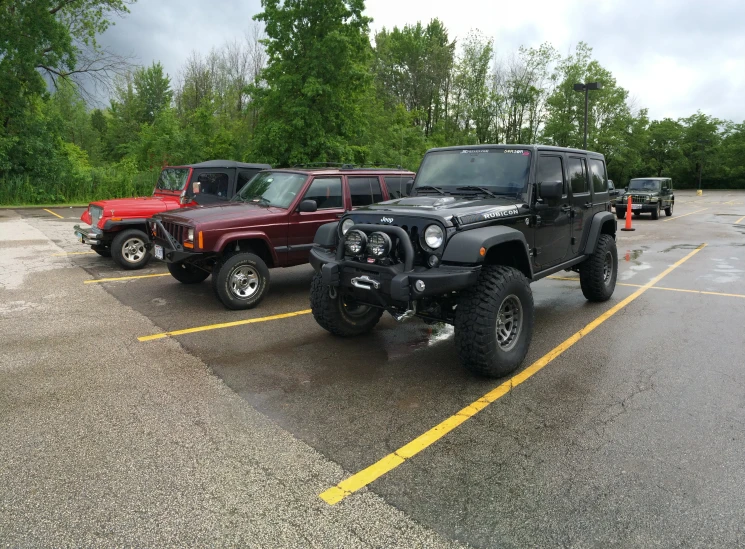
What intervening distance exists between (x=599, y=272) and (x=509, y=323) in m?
2.94

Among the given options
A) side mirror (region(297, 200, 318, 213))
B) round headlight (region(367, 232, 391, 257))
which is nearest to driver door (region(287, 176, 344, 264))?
side mirror (region(297, 200, 318, 213))

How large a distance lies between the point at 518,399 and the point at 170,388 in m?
2.91

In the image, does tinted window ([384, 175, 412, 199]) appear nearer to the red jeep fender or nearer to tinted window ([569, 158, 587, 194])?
the red jeep fender

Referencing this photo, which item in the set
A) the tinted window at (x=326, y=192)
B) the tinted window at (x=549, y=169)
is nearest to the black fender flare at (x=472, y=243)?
the tinted window at (x=549, y=169)

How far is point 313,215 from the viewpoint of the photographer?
7.87 m

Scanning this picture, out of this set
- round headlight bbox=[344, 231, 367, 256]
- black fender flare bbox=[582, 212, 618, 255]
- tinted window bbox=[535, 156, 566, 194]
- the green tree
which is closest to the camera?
round headlight bbox=[344, 231, 367, 256]

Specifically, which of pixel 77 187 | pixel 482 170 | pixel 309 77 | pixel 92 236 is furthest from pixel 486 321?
pixel 77 187

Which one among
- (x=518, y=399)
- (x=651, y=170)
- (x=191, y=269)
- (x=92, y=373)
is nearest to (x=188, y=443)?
(x=92, y=373)

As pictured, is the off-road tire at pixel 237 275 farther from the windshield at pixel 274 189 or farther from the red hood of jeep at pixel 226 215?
the windshield at pixel 274 189

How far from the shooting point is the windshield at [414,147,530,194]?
Result: 5648 mm

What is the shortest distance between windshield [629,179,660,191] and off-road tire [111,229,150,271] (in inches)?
864

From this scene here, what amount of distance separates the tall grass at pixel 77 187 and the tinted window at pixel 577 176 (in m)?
23.3

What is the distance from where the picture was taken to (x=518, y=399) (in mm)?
4363

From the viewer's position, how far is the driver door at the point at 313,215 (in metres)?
7.73
